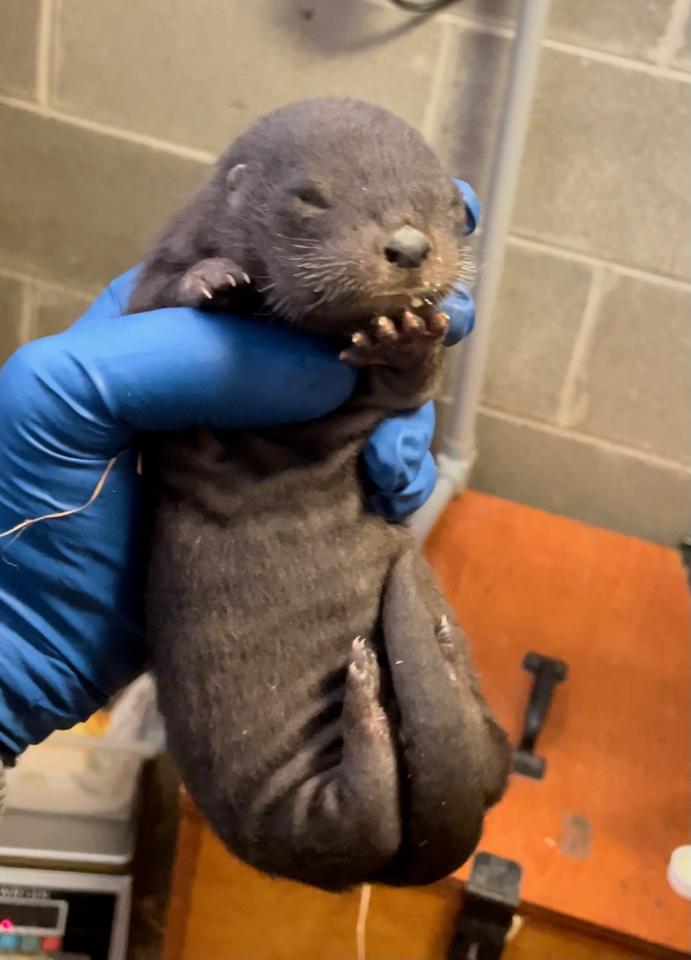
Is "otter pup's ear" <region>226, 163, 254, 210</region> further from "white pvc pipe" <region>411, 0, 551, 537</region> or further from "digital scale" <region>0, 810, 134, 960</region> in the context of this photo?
"digital scale" <region>0, 810, 134, 960</region>

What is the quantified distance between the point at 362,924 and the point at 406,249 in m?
0.74

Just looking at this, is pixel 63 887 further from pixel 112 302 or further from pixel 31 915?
pixel 112 302

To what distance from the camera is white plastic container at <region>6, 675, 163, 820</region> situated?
4.08 ft

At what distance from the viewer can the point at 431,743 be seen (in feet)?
2.02

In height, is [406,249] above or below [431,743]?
above

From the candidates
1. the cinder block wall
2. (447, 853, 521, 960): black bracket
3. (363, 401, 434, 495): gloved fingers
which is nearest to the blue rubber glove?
(363, 401, 434, 495): gloved fingers

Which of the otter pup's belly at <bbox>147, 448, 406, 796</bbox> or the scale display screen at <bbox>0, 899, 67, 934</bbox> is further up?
the otter pup's belly at <bbox>147, 448, 406, 796</bbox>

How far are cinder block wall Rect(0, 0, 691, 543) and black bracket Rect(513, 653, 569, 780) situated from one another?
44 cm

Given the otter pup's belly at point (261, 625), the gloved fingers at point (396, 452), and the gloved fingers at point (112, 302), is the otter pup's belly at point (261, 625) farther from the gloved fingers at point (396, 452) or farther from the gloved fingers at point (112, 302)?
the gloved fingers at point (112, 302)

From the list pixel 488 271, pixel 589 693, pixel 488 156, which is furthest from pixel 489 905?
pixel 488 156

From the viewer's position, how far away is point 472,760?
24.7 inches

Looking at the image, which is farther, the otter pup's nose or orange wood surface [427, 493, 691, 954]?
orange wood surface [427, 493, 691, 954]

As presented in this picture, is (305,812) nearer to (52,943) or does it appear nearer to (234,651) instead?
(234,651)

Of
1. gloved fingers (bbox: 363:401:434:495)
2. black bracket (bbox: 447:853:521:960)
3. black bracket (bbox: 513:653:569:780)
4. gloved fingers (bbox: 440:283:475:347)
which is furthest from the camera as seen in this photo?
black bracket (bbox: 513:653:569:780)
